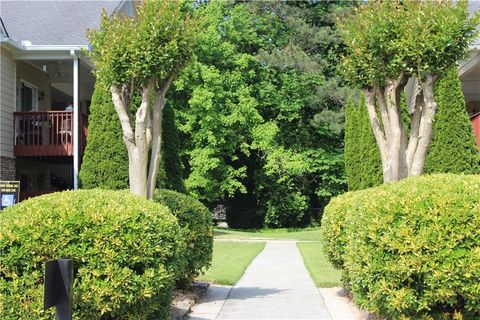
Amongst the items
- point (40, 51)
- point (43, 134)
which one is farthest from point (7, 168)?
point (40, 51)

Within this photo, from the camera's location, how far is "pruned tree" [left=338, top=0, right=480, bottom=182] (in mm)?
8461

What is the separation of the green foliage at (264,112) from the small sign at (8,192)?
17218 millimetres

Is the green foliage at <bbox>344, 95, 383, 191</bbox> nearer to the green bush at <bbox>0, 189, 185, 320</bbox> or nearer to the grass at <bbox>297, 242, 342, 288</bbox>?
the grass at <bbox>297, 242, 342, 288</bbox>

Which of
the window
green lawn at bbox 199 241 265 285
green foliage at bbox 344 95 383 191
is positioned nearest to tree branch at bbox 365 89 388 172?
green lawn at bbox 199 241 265 285

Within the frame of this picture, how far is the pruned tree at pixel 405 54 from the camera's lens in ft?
27.8

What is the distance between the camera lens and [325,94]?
34219mm

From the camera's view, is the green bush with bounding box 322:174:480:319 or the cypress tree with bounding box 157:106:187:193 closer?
the green bush with bounding box 322:174:480:319

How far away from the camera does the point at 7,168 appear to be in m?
17.5

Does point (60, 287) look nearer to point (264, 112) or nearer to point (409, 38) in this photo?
point (409, 38)

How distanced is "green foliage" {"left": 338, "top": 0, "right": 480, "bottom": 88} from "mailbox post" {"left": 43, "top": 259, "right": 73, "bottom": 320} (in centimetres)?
602

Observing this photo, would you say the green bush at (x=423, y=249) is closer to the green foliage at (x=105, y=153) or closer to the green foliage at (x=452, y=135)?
the green foliage at (x=105, y=153)

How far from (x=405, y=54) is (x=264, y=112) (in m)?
28.7

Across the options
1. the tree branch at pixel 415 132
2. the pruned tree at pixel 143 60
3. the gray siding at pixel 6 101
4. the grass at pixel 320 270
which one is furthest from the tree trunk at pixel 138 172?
the gray siding at pixel 6 101

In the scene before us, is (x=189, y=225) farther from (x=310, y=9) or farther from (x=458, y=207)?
(x=310, y=9)
